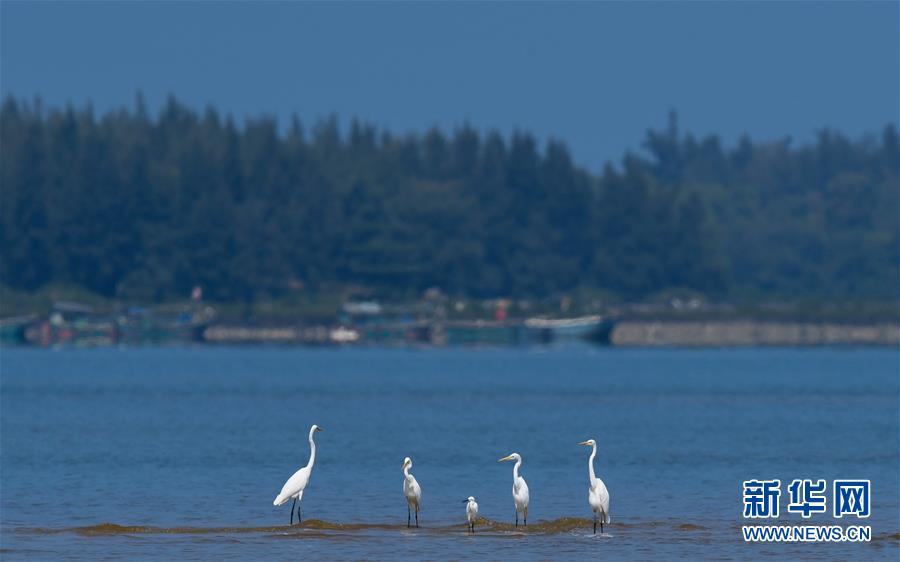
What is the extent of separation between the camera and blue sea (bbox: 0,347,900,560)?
35.7 metres

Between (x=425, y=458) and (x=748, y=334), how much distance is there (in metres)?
128

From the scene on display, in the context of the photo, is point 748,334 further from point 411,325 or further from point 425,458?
point 425,458

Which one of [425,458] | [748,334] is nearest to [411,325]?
[748,334]

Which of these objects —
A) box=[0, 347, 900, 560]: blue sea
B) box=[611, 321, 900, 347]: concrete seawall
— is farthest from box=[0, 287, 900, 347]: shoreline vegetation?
box=[0, 347, 900, 560]: blue sea

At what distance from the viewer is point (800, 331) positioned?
17750 cm

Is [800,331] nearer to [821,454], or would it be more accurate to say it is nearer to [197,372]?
[197,372]

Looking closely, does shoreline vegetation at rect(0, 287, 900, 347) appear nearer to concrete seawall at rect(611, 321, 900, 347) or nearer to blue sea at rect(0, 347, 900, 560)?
concrete seawall at rect(611, 321, 900, 347)

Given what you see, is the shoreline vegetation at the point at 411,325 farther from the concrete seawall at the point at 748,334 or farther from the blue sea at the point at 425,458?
the blue sea at the point at 425,458

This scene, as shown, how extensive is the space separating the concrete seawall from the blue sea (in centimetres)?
6139

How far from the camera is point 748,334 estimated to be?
179m

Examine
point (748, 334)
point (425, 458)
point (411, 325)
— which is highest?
point (411, 325)

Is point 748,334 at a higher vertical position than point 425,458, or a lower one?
higher

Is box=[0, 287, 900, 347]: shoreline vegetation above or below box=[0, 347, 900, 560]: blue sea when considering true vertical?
above

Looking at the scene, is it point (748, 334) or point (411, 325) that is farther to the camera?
point (411, 325)
